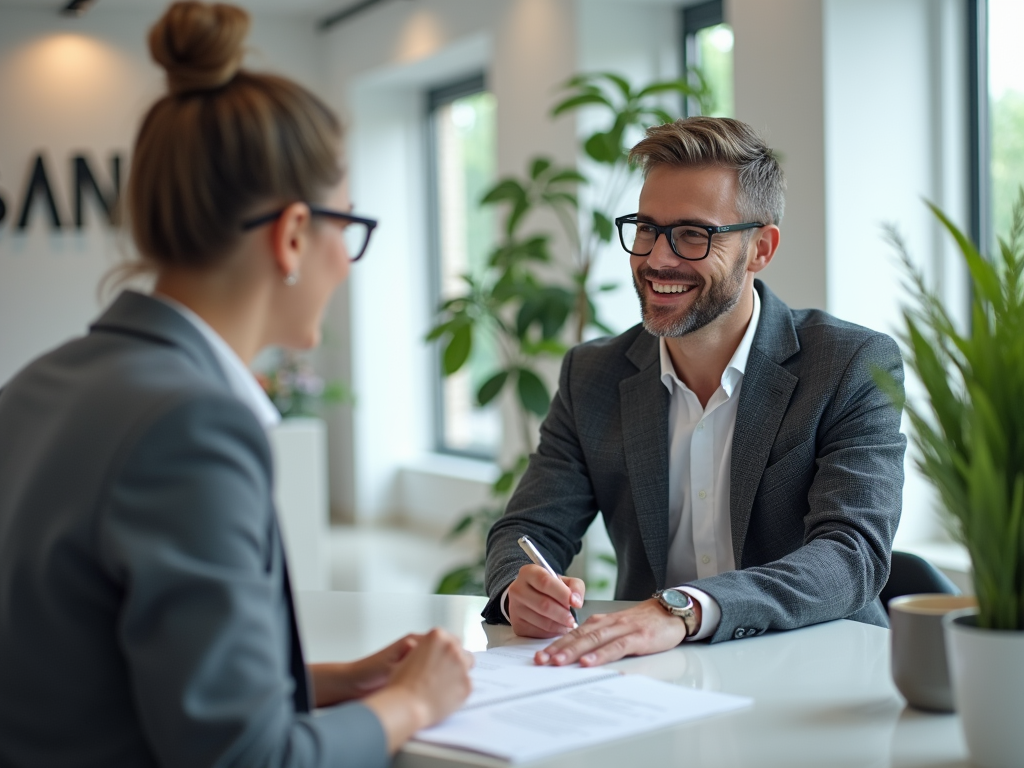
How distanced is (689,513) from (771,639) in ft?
1.65

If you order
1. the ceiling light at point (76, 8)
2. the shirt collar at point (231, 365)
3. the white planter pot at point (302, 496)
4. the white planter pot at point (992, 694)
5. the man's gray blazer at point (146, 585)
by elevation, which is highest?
the ceiling light at point (76, 8)

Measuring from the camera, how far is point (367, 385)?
25.4 ft

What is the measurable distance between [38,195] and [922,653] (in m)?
7.07

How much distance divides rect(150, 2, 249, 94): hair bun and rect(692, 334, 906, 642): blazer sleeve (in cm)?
92

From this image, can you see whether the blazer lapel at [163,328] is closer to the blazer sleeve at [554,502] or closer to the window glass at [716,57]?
the blazer sleeve at [554,502]

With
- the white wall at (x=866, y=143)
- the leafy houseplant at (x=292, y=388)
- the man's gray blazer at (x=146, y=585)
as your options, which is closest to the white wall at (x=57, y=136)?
the leafy houseplant at (x=292, y=388)

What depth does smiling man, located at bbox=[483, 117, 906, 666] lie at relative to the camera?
1872 millimetres

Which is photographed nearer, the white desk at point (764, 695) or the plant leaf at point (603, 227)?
the white desk at point (764, 695)

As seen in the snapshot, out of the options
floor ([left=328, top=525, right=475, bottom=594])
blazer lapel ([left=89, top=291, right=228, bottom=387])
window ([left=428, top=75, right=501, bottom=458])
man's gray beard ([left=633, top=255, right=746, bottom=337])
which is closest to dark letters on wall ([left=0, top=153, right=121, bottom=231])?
window ([left=428, top=75, right=501, bottom=458])

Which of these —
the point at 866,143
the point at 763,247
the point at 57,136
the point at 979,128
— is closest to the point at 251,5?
the point at 57,136

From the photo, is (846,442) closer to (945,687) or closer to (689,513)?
(689,513)

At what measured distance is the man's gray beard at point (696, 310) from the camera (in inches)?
83.3

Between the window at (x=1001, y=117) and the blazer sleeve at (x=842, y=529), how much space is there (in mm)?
1986

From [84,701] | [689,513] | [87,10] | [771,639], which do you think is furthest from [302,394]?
[84,701]
